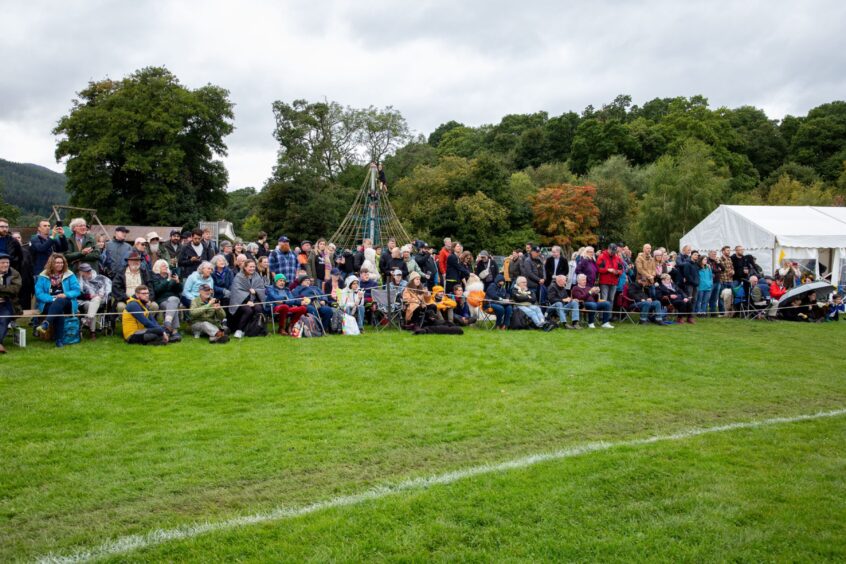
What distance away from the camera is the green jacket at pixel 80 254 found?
9680 mm

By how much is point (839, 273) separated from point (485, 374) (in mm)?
17567

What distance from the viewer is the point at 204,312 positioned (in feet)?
32.3

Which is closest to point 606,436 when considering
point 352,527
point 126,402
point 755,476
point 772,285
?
point 755,476

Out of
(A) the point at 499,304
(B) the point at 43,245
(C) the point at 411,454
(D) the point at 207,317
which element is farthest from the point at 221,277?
(C) the point at 411,454

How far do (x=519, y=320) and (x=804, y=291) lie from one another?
28.2 feet

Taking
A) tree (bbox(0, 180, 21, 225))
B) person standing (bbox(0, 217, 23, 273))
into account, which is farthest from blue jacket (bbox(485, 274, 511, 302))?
tree (bbox(0, 180, 21, 225))

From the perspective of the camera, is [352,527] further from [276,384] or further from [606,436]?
[276,384]

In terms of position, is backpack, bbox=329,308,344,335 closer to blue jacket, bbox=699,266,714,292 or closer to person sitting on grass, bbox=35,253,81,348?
person sitting on grass, bbox=35,253,81,348

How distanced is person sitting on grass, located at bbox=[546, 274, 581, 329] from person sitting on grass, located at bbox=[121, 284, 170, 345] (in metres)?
7.74

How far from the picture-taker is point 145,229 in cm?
3083

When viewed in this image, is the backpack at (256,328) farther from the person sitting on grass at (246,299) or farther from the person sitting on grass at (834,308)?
the person sitting on grass at (834,308)

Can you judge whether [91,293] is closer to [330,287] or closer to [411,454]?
[330,287]

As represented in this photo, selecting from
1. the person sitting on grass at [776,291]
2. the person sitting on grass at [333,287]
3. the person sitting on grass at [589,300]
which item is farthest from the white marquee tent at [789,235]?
the person sitting on grass at [333,287]

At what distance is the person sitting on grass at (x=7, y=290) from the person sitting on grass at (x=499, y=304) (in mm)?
8331
